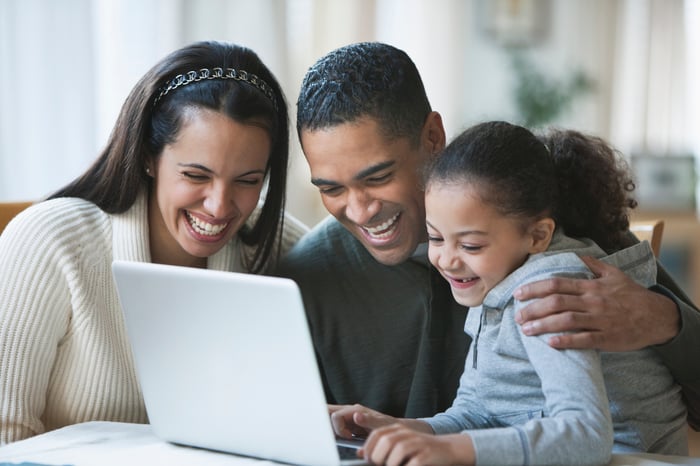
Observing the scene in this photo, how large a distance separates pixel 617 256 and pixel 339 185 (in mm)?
505

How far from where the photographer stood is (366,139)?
1.65 metres

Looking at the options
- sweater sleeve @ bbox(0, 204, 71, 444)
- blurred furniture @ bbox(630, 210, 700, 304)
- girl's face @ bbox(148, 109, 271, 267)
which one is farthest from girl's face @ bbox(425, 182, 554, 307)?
blurred furniture @ bbox(630, 210, 700, 304)

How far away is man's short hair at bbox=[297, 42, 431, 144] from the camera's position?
1.66 metres

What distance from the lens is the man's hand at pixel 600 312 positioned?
1.27 m

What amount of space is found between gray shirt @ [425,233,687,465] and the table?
113 millimetres

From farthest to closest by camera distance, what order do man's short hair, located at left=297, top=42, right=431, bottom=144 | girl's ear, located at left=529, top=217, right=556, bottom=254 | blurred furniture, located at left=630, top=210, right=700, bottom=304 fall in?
blurred furniture, located at left=630, top=210, right=700, bottom=304, man's short hair, located at left=297, top=42, right=431, bottom=144, girl's ear, located at left=529, top=217, right=556, bottom=254

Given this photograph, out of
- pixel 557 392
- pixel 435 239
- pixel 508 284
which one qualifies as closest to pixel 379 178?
pixel 435 239

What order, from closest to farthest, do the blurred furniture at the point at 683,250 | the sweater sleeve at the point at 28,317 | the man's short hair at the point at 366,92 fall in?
the sweater sleeve at the point at 28,317 → the man's short hair at the point at 366,92 → the blurred furniture at the point at 683,250

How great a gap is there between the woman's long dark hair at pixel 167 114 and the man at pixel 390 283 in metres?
0.10

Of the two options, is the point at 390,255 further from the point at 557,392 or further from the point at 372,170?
the point at 557,392

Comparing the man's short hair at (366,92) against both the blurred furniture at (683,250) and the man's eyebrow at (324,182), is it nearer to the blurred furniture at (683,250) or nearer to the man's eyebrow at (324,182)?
the man's eyebrow at (324,182)

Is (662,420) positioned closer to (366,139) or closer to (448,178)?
(448,178)

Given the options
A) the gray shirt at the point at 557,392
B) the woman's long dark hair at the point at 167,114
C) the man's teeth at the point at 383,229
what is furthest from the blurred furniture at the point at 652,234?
the woman's long dark hair at the point at 167,114

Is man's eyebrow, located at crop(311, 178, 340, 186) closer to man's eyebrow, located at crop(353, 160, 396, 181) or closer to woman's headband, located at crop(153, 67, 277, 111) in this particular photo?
man's eyebrow, located at crop(353, 160, 396, 181)
